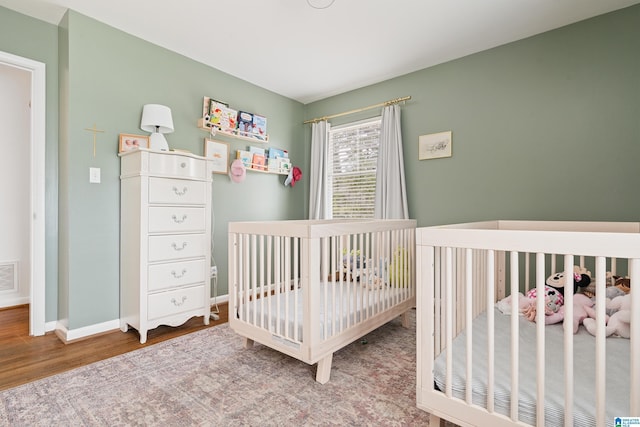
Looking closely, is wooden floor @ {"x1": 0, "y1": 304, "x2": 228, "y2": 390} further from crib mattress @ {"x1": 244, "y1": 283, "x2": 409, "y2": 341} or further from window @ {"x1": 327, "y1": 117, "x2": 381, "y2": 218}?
window @ {"x1": 327, "y1": 117, "x2": 381, "y2": 218}

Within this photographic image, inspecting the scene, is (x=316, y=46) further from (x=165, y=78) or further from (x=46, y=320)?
(x=46, y=320)

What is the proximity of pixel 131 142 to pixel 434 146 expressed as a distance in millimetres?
2721

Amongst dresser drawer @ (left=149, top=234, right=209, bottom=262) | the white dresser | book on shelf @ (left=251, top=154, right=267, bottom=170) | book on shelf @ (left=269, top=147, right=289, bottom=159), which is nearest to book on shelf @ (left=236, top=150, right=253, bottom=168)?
book on shelf @ (left=251, top=154, right=267, bottom=170)

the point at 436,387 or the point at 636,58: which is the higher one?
the point at 636,58

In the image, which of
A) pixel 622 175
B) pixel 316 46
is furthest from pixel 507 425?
pixel 316 46

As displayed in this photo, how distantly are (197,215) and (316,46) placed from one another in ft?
5.86

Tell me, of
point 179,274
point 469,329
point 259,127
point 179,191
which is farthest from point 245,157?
point 469,329

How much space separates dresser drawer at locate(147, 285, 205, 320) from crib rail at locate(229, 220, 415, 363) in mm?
657

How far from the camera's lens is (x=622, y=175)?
2.22 metres

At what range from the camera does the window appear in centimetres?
357

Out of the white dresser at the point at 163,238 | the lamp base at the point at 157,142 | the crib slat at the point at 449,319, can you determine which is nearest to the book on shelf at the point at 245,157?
the white dresser at the point at 163,238

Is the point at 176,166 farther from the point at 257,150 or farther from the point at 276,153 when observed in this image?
the point at 276,153

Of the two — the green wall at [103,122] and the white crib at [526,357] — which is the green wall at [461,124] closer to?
the green wall at [103,122]

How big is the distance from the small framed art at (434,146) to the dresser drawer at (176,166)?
2.09m
